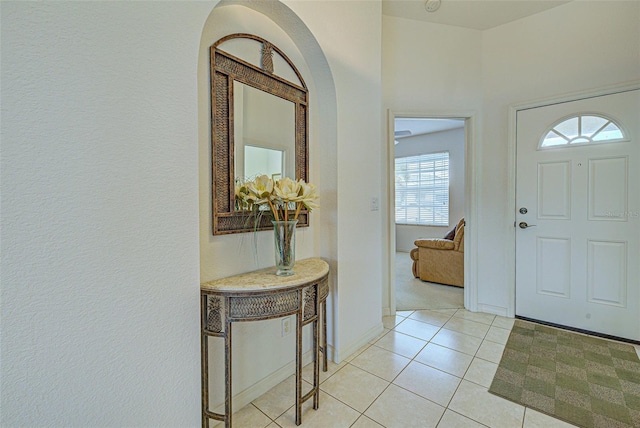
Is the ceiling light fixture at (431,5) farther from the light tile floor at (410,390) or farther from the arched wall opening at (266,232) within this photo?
the light tile floor at (410,390)

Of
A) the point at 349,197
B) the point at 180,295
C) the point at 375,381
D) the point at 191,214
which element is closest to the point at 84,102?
the point at 191,214

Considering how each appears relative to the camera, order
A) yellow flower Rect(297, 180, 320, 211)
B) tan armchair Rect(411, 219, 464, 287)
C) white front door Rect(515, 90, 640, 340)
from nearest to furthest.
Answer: yellow flower Rect(297, 180, 320, 211)
white front door Rect(515, 90, 640, 340)
tan armchair Rect(411, 219, 464, 287)

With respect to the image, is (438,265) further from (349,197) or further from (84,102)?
(84,102)

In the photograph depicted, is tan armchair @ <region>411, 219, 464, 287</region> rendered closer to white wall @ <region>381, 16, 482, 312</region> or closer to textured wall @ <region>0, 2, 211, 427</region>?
white wall @ <region>381, 16, 482, 312</region>

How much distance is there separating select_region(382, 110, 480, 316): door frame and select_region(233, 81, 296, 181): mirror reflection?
1.28m

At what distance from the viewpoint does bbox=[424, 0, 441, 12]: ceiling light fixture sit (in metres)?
2.38

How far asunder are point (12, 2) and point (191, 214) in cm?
76

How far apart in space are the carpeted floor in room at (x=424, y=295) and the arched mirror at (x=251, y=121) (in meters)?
1.88

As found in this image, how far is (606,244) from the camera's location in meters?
2.27

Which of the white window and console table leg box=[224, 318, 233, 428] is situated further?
the white window

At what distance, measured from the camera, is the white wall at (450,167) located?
548 cm

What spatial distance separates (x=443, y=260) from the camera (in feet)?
12.1

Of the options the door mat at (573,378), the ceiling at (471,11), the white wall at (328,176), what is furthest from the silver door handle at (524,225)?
the ceiling at (471,11)

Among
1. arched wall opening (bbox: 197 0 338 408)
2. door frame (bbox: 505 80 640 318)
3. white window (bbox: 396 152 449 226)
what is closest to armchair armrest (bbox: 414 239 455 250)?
door frame (bbox: 505 80 640 318)
